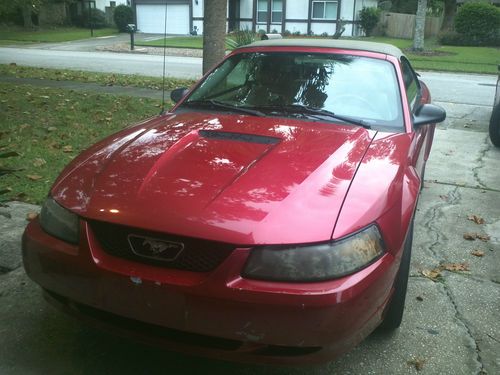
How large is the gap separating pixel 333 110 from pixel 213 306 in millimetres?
1828

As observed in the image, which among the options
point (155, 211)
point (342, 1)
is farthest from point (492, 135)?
point (342, 1)

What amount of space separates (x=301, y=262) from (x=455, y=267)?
208cm

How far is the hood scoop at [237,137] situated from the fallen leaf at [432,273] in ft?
5.00

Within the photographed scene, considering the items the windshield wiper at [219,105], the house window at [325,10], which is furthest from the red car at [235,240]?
the house window at [325,10]

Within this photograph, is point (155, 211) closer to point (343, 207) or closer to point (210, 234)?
point (210, 234)

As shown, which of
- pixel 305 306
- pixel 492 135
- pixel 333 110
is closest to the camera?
pixel 305 306

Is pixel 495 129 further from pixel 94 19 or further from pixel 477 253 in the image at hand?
pixel 94 19

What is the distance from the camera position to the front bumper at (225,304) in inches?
80.5

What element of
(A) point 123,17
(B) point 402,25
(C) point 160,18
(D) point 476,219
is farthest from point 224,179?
(C) point 160,18

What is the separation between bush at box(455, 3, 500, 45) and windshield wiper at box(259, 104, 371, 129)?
29.8m

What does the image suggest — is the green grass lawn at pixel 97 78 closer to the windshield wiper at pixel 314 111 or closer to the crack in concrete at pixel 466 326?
the windshield wiper at pixel 314 111

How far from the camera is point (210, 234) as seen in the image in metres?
2.12

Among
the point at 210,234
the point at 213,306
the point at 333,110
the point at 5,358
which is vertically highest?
the point at 333,110

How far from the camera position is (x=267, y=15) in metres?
36.0
